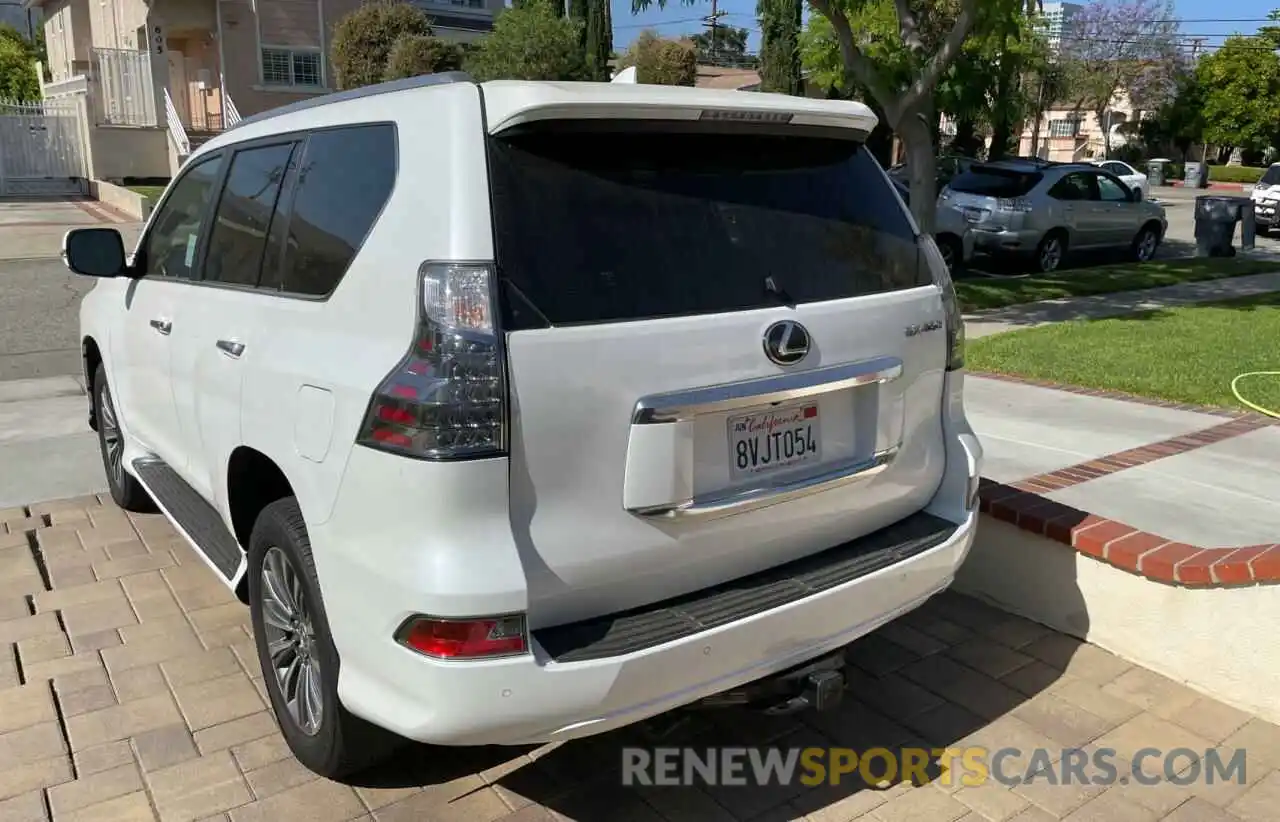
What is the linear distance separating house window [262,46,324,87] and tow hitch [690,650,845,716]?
2931 centimetres

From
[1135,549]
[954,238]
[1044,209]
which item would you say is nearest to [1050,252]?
[1044,209]

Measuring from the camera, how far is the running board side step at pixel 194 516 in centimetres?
364

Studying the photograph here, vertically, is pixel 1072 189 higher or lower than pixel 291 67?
lower

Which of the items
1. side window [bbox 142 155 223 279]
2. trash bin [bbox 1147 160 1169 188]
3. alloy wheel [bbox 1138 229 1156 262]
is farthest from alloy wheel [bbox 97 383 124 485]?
trash bin [bbox 1147 160 1169 188]

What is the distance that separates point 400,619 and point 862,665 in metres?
2.06

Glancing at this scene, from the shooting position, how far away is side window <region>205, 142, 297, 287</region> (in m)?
3.44

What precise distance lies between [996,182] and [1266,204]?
9488 millimetres

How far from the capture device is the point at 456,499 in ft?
7.81

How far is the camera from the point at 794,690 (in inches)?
115

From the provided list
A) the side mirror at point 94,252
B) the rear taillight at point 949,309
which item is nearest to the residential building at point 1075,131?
the rear taillight at point 949,309

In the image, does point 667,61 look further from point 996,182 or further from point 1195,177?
point 1195,177

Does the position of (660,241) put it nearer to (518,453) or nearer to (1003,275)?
(518,453)

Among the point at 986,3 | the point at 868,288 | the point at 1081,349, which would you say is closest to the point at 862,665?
the point at 868,288

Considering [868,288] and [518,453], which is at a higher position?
[868,288]
